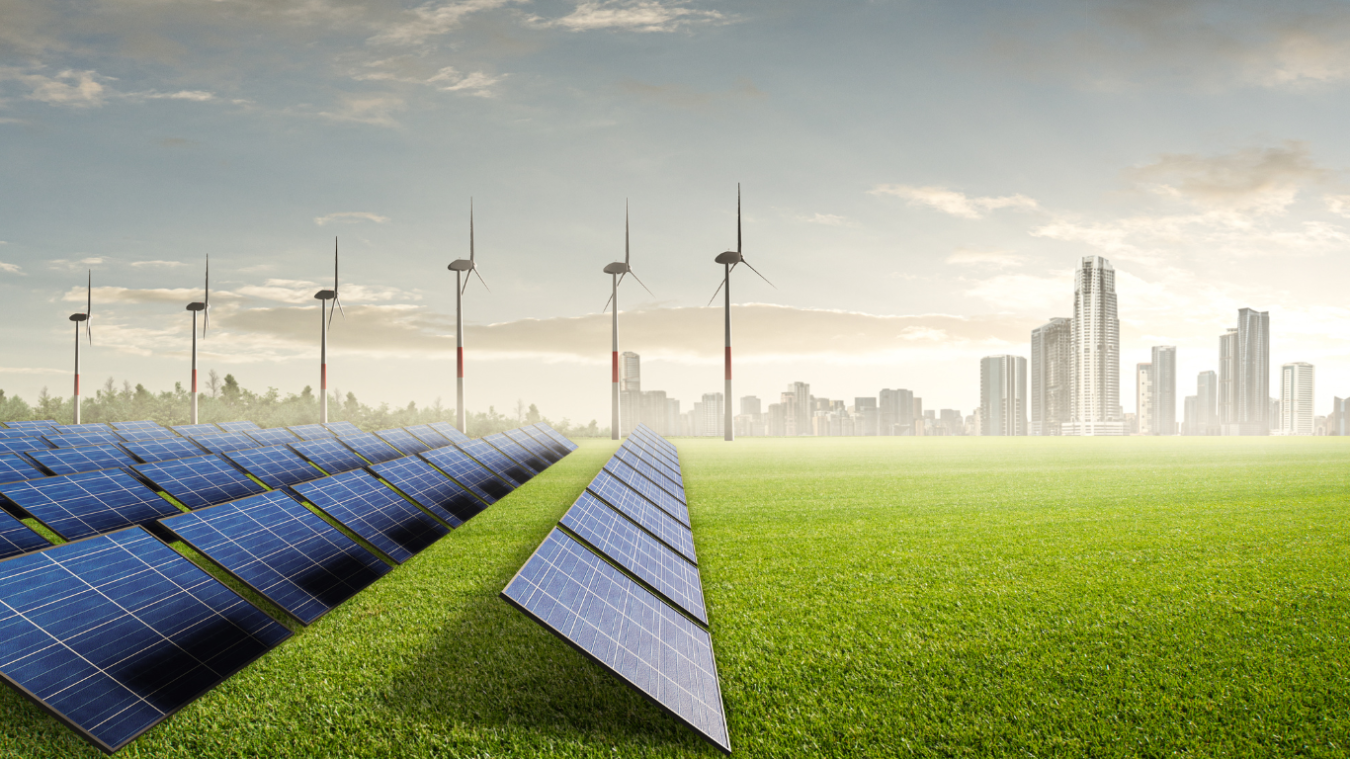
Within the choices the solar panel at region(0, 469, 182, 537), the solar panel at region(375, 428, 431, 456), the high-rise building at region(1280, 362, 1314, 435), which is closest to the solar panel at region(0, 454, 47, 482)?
the solar panel at region(0, 469, 182, 537)

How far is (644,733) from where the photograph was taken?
4004 mm

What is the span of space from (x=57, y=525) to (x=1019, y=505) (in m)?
16.4

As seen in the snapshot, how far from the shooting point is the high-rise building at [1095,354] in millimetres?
69438

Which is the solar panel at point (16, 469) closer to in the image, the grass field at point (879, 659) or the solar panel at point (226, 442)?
the solar panel at point (226, 442)

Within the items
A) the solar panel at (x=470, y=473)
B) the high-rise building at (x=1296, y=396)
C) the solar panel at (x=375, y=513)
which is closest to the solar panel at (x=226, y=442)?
the solar panel at (x=470, y=473)

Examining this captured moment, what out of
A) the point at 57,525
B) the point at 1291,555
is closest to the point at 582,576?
the point at 57,525

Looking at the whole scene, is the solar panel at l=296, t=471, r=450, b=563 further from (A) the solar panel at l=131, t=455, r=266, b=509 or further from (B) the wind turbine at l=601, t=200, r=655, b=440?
(B) the wind turbine at l=601, t=200, r=655, b=440

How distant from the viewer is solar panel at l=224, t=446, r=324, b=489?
13258 mm

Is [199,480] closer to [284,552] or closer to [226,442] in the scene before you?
[284,552]

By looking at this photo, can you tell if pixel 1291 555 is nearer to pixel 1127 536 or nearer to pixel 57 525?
pixel 1127 536

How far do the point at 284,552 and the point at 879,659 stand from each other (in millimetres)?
6262

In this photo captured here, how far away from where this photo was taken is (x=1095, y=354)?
236 feet

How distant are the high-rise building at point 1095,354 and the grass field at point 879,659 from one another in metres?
69.9

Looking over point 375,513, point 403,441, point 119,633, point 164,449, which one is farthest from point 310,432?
point 119,633
